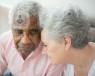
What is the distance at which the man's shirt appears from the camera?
793mm

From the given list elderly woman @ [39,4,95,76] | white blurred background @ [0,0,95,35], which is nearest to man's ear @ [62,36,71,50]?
elderly woman @ [39,4,95,76]

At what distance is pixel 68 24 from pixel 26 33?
29 centimetres

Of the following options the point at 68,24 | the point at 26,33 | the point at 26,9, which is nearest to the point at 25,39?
the point at 26,33

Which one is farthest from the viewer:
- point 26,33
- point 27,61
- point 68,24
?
point 27,61

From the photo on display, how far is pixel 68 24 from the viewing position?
55 cm

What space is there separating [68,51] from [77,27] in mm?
155

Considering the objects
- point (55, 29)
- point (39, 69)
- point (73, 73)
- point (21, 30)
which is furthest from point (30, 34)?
point (73, 73)

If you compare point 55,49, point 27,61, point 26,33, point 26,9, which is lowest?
point 27,61

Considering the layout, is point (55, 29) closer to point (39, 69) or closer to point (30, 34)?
point (30, 34)

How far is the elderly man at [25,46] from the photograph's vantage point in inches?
24.6

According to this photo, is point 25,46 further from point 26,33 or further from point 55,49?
point 55,49

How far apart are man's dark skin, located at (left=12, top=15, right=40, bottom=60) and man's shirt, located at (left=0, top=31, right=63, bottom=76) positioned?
2.9 inches

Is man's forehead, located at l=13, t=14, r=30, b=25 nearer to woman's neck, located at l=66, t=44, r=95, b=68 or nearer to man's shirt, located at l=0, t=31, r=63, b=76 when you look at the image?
man's shirt, located at l=0, t=31, r=63, b=76

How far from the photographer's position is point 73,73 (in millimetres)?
741
